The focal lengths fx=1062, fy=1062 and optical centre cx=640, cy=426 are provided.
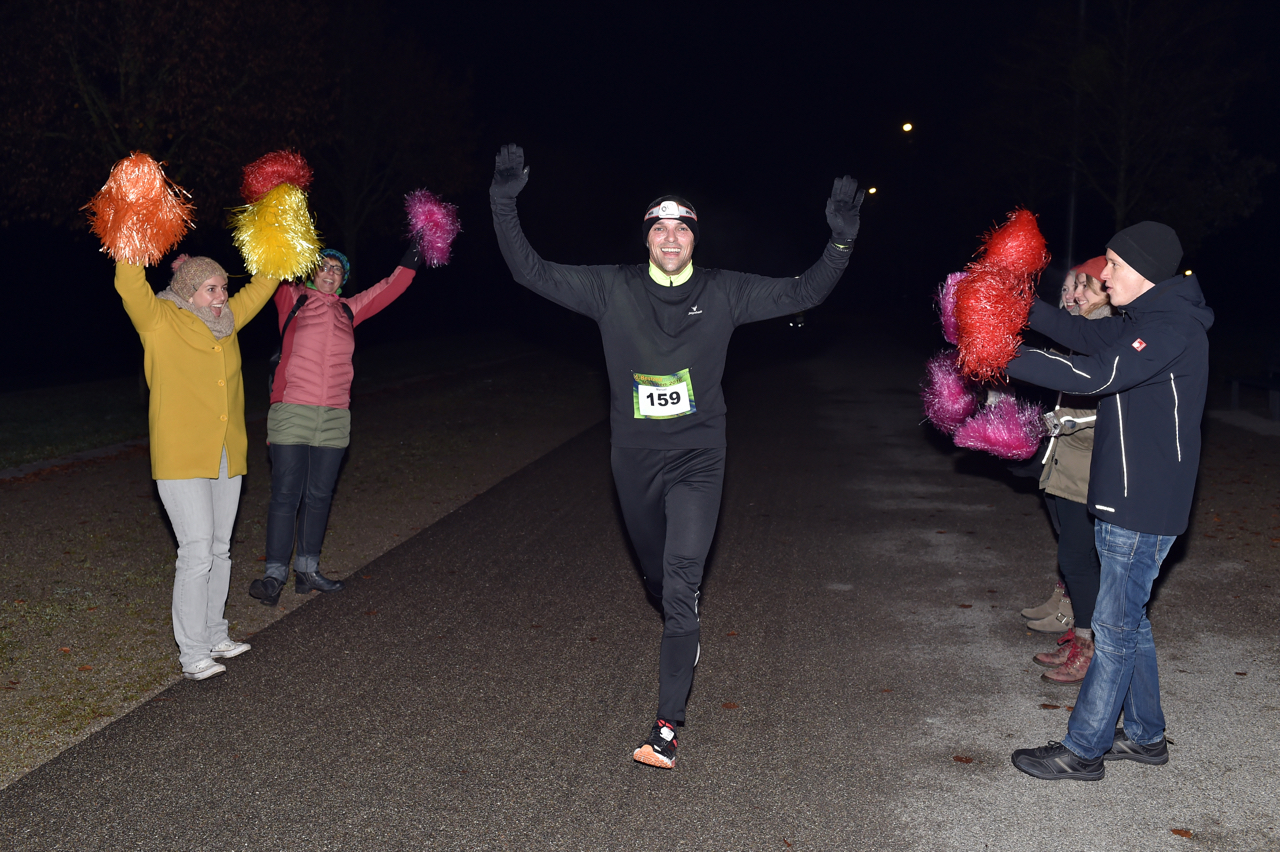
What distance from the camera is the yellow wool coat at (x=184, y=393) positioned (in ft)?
16.8

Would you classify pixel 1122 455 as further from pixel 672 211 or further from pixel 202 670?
pixel 202 670

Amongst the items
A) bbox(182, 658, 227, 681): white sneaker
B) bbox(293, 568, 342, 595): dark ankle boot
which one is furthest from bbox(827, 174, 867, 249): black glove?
bbox(293, 568, 342, 595): dark ankle boot

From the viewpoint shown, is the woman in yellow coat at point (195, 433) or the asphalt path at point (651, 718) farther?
the woman in yellow coat at point (195, 433)

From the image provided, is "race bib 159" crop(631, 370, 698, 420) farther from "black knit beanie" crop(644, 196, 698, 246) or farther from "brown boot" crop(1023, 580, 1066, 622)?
"brown boot" crop(1023, 580, 1066, 622)

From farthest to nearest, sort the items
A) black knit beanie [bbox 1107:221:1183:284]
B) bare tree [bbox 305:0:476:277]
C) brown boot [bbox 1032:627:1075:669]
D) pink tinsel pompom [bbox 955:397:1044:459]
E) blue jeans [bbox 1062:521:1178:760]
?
bare tree [bbox 305:0:476:277] < brown boot [bbox 1032:627:1075:669] < pink tinsel pompom [bbox 955:397:1044:459] < blue jeans [bbox 1062:521:1178:760] < black knit beanie [bbox 1107:221:1183:284]

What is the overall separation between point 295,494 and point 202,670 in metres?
1.58

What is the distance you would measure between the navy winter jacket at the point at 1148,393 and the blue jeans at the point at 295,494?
425 cm

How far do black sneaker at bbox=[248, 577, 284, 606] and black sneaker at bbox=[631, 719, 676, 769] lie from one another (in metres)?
3.06

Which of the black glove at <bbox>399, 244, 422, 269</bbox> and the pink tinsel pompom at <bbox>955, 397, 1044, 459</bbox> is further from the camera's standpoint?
the black glove at <bbox>399, 244, 422, 269</bbox>

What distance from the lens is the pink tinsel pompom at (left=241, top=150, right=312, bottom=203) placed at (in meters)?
5.84

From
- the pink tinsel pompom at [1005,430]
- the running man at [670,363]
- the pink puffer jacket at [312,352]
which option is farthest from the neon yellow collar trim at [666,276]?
the pink puffer jacket at [312,352]

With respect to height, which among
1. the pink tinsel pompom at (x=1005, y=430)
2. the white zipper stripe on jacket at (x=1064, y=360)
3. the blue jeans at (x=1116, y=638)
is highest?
the white zipper stripe on jacket at (x=1064, y=360)

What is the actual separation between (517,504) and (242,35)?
9.95 m

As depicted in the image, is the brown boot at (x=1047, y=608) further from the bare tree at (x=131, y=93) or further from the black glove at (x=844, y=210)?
the bare tree at (x=131, y=93)
